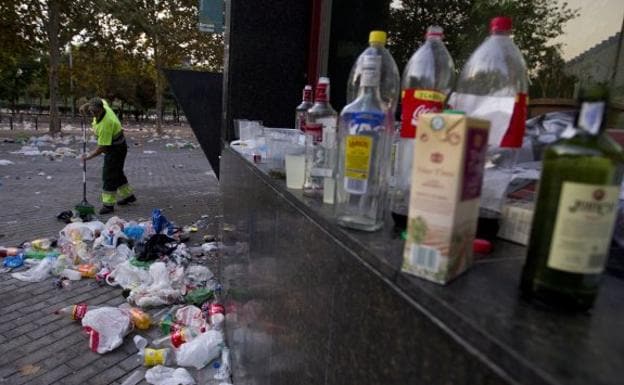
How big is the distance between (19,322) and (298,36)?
3492 millimetres

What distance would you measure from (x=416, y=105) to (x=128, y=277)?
4.03 m

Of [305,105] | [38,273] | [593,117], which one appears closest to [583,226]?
[593,117]

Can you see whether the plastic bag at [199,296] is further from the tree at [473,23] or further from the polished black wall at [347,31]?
the tree at [473,23]

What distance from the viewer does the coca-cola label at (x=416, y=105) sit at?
4.00ft

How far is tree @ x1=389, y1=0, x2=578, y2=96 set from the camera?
2.09m

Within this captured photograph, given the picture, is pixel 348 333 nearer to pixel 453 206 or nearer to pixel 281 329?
pixel 453 206

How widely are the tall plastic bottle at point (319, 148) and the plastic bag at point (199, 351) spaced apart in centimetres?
198

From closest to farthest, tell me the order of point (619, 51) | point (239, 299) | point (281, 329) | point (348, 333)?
point (348, 333), point (281, 329), point (619, 51), point (239, 299)

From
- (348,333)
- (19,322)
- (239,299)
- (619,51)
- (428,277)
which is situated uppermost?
(619,51)

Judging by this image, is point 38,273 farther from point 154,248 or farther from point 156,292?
point 156,292

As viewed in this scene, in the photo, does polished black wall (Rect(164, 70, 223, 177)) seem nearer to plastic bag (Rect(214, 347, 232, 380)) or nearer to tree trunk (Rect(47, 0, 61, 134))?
plastic bag (Rect(214, 347, 232, 380))

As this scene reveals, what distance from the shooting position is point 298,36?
395 centimetres

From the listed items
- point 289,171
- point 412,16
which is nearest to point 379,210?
point 289,171

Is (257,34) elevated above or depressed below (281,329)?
above
